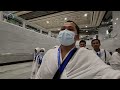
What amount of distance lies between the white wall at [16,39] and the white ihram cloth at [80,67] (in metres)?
4.28

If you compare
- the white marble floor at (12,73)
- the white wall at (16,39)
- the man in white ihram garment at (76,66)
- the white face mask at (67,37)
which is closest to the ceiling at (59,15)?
the white wall at (16,39)

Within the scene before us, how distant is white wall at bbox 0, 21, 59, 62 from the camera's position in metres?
5.06

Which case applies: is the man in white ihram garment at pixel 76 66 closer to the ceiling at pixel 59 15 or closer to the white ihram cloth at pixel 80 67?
the white ihram cloth at pixel 80 67

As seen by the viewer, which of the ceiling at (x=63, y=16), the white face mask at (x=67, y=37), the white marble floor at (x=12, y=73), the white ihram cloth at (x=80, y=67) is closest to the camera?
the white ihram cloth at (x=80, y=67)

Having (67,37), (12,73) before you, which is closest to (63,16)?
(12,73)

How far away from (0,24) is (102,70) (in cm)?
464

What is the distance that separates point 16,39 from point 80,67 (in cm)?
525

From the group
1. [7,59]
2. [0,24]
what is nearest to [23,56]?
[7,59]

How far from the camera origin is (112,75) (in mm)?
731

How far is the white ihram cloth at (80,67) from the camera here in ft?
2.75

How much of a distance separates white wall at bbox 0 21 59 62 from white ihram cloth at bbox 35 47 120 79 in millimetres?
4285

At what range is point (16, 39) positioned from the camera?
5875 mm

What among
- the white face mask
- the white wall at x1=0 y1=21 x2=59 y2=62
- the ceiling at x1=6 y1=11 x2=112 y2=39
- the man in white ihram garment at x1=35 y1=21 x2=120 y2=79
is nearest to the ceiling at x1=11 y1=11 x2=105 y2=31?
the ceiling at x1=6 y1=11 x2=112 y2=39

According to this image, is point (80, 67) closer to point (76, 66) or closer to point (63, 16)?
point (76, 66)
